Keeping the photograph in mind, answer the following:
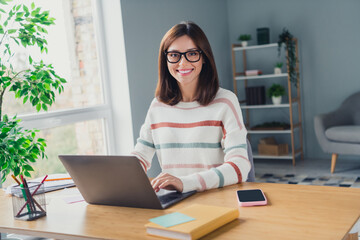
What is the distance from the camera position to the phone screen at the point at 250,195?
4.45ft

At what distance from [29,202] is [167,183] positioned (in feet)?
1.46

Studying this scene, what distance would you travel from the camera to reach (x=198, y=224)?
3.63 feet

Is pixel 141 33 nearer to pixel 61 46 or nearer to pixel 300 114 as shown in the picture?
pixel 61 46

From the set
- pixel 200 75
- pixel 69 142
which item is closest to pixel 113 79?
pixel 69 142

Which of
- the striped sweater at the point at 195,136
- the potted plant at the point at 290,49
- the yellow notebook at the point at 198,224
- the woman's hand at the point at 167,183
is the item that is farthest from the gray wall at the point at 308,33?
the yellow notebook at the point at 198,224

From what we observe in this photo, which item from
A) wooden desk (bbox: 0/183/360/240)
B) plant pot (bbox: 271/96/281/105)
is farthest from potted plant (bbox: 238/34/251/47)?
wooden desk (bbox: 0/183/360/240)

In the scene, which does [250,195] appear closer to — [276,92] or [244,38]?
[276,92]

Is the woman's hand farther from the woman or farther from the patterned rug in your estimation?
the patterned rug

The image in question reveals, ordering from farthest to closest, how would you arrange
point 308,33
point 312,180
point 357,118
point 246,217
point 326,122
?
point 308,33 < point 357,118 < point 326,122 < point 312,180 < point 246,217

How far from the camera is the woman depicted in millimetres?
1766

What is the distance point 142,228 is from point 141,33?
9.43 ft

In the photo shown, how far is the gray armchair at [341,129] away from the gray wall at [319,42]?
0.29 metres

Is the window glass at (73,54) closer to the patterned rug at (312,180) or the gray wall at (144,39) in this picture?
the gray wall at (144,39)

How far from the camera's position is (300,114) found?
517 cm
